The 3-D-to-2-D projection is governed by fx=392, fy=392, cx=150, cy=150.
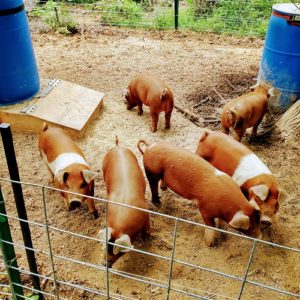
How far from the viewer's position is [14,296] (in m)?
2.22

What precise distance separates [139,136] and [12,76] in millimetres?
1565

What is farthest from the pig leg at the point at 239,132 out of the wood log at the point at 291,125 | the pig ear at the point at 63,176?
the pig ear at the point at 63,176

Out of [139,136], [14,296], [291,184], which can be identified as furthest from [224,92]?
[14,296]

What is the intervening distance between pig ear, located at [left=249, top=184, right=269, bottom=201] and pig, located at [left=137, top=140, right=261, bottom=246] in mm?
71

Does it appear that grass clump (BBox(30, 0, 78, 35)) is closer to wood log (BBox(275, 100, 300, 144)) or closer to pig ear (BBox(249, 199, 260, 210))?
wood log (BBox(275, 100, 300, 144))

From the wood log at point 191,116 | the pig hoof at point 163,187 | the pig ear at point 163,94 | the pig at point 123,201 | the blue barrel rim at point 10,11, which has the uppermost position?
the blue barrel rim at point 10,11

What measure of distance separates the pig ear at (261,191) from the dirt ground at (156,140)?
0.40 meters

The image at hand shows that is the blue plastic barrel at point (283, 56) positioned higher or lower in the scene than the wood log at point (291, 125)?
higher

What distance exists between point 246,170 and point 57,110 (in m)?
2.37

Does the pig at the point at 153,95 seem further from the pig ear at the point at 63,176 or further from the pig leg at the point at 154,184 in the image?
the pig ear at the point at 63,176

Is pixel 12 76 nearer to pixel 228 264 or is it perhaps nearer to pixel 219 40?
pixel 228 264

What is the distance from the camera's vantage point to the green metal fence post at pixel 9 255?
6.26ft

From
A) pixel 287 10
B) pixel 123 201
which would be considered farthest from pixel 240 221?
pixel 287 10

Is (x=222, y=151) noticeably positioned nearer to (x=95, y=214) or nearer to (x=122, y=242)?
(x=95, y=214)
